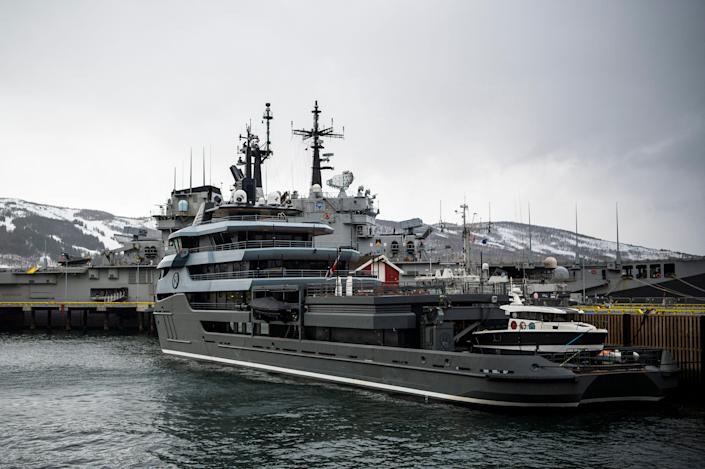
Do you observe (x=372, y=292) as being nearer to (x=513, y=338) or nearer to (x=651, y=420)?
(x=513, y=338)

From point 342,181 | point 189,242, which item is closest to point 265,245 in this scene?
point 189,242

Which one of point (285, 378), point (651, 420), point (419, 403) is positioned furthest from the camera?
point (285, 378)

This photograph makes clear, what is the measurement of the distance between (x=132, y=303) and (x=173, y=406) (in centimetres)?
3972

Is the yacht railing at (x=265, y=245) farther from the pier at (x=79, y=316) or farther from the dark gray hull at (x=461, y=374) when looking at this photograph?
the pier at (x=79, y=316)

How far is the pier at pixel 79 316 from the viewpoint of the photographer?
59875 mm

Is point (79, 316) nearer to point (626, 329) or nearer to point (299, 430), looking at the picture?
point (299, 430)

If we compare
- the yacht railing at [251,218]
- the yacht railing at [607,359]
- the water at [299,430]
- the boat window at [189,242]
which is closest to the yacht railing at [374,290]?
the water at [299,430]

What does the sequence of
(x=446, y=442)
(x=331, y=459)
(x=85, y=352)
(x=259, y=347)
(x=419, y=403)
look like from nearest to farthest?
(x=331, y=459) < (x=446, y=442) < (x=419, y=403) < (x=259, y=347) < (x=85, y=352)

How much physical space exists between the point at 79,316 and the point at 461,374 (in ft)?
198

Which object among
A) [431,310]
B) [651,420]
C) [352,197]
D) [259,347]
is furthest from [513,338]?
[352,197]

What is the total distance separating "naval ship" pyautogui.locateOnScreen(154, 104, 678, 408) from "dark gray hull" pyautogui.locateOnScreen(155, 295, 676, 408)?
0.14ft

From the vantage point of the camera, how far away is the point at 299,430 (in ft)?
62.7

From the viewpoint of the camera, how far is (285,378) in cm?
2819

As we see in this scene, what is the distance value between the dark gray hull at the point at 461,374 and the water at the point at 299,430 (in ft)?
1.78
